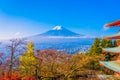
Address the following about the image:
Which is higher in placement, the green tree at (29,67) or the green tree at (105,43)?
the green tree at (105,43)

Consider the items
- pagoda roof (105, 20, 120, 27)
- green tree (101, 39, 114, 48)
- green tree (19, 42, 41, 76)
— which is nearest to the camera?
pagoda roof (105, 20, 120, 27)

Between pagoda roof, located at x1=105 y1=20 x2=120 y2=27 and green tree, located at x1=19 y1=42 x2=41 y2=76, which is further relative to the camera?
green tree, located at x1=19 y1=42 x2=41 y2=76

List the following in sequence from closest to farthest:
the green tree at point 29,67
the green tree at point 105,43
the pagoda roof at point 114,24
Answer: the pagoda roof at point 114,24
the green tree at point 29,67
the green tree at point 105,43

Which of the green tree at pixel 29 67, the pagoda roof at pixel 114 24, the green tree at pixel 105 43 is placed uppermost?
the pagoda roof at pixel 114 24

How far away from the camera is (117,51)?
52.5ft

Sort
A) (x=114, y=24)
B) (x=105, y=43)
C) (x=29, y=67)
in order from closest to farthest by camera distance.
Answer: (x=114, y=24), (x=29, y=67), (x=105, y=43)

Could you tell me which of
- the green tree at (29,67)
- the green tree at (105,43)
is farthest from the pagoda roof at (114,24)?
the green tree at (105,43)

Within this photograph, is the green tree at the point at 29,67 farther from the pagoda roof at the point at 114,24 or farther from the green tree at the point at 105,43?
the pagoda roof at the point at 114,24

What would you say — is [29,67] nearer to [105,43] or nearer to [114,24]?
[105,43]

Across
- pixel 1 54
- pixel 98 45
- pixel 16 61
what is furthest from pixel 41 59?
pixel 98 45

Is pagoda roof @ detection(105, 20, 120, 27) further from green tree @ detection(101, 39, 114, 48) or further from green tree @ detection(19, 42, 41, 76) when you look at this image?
green tree @ detection(101, 39, 114, 48)

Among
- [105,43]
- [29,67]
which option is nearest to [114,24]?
[29,67]

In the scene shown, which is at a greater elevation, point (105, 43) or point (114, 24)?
point (114, 24)

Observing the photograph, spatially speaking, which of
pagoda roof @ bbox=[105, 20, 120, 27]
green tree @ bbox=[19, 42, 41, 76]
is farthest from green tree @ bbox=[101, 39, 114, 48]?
pagoda roof @ bbox=[105, 20, 120, 27]
